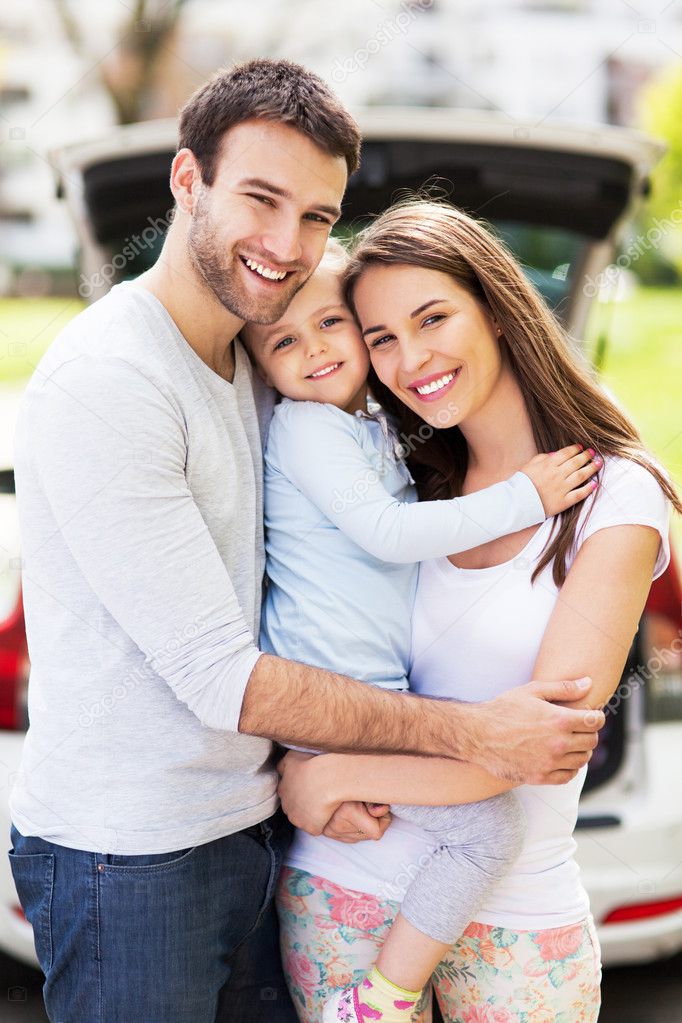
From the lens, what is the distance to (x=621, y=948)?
7.06ft

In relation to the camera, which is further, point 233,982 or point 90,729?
point 233,982

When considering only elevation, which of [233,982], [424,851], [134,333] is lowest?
[233,982]

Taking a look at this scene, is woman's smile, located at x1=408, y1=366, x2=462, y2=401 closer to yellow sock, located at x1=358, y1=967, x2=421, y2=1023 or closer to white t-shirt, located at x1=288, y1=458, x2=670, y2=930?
white t-shirt, located at x1=288, y1=458, x2=670, y2=930

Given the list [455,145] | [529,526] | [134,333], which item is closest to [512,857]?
[529,526]

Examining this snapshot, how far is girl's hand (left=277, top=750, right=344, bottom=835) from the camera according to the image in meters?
1.59

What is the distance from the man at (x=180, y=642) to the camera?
4.62ft

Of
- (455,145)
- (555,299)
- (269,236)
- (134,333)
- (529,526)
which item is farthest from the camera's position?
(555,299)

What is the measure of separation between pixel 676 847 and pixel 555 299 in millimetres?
1554

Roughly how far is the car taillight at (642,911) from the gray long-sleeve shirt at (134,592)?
0.93 meters

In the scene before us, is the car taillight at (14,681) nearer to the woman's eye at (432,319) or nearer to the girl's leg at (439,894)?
the girl's leg at (439,894)

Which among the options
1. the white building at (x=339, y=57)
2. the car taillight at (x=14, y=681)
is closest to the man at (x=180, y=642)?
the car taillight at (x=14, y=681)

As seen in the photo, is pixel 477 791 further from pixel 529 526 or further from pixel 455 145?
pixel 455 145

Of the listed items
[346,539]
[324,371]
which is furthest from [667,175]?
[346,539]

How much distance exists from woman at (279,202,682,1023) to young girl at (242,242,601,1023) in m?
0.04
